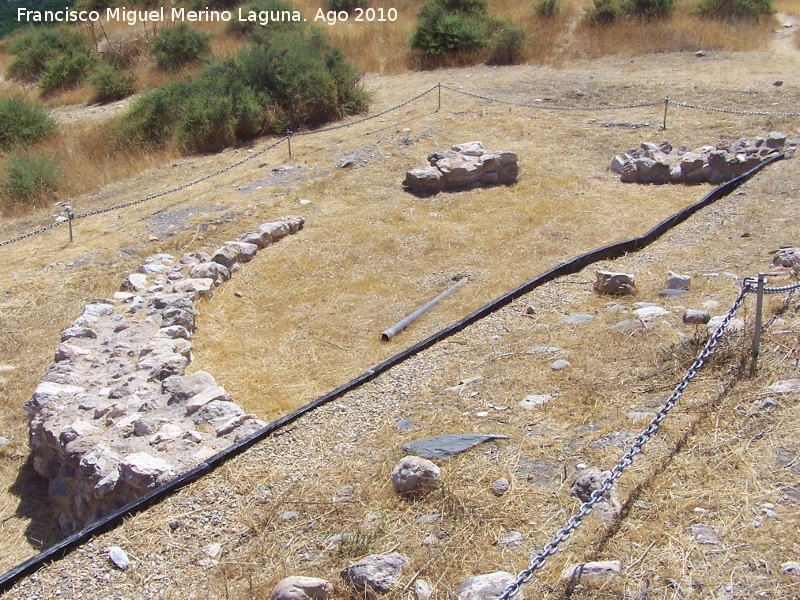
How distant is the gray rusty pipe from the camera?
679 centimetres

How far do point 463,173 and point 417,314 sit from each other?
3627 mm

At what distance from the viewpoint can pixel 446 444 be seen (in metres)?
4.45

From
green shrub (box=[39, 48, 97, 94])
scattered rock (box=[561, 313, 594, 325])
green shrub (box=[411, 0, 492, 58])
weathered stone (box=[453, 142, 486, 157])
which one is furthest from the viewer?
green shrub (box=[39, 48, 97, 94])

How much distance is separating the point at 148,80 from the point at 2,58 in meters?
10.9

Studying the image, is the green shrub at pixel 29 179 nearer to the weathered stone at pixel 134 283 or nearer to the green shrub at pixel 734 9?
the weathered stone at pixel 134 283

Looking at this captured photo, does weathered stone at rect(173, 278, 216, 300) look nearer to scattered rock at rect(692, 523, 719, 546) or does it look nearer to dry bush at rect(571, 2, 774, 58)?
scattered rock at rect(692, 523, 719, 546)

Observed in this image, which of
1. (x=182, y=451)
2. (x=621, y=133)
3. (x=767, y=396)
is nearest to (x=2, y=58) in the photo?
(x=621, y=133)

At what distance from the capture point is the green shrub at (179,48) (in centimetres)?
2044

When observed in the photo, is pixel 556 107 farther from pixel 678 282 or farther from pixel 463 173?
pixel 678 282

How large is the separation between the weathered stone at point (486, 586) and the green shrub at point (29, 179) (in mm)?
10574

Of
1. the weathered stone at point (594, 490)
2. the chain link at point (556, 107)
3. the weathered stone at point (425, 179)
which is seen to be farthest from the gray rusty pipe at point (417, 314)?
the chain link at point (556, 107)

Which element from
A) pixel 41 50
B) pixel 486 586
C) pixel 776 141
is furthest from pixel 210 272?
pixel 41 50

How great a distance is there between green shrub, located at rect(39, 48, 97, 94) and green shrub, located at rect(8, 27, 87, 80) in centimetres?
134

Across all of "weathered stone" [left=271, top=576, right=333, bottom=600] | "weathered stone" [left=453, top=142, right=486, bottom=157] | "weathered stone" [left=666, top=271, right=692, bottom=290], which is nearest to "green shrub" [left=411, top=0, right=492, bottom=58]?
"weathered stone" [left=453, top=142, right=486, bottom=157]
